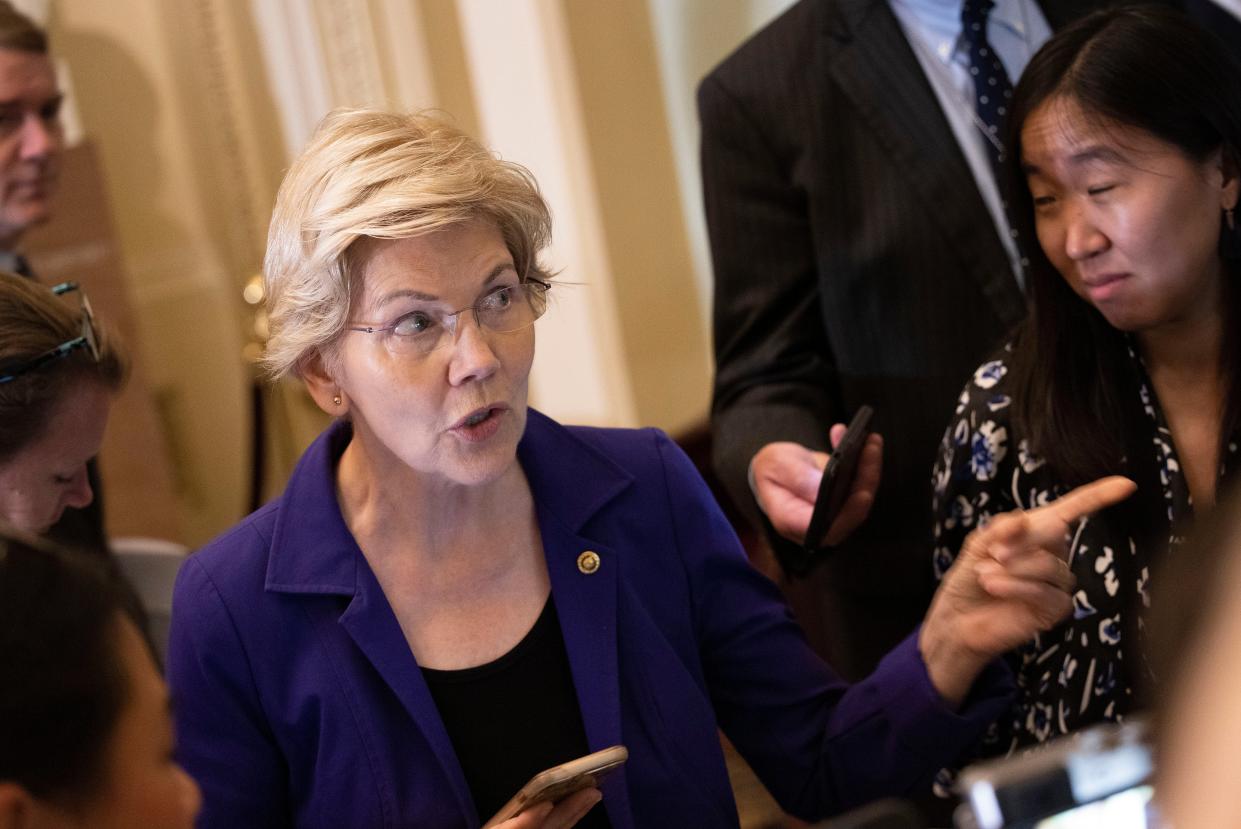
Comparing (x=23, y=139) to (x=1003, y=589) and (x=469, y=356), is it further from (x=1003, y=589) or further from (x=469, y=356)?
(x=1003, y=589)

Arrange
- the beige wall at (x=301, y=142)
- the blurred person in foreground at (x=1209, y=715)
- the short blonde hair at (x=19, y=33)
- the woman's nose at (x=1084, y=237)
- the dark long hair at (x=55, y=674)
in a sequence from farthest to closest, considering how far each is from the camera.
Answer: the beige wall at (x=301, y=142) → the short blonde hair at (x=19, y=33) → the woman's nose at (x=1084, y=237) → the dark long hair at (x=55, y=674) → the blurred person in foreground at (x=1209, y=715)

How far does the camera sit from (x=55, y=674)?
110 cm

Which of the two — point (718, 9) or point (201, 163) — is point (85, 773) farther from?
point (201, 163)

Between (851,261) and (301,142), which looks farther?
(301,142)

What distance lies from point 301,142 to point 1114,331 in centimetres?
323

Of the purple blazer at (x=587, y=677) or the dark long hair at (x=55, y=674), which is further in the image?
the purple blazer at (x=587, y=677)

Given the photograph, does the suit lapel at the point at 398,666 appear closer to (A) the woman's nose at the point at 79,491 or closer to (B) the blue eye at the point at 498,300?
(B) the blue eye at the point at 498,300

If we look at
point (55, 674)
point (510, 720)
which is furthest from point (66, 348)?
point (55, 674)

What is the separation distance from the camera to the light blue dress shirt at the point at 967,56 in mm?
2332

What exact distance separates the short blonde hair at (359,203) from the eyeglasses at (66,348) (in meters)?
0.38

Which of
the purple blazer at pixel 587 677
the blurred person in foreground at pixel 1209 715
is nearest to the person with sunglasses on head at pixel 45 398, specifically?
the purple blazer at pixel 587 677

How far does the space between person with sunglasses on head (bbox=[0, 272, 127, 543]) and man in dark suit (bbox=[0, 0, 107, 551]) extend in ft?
3.26

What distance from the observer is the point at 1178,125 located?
176cm

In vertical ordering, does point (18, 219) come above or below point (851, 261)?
above
